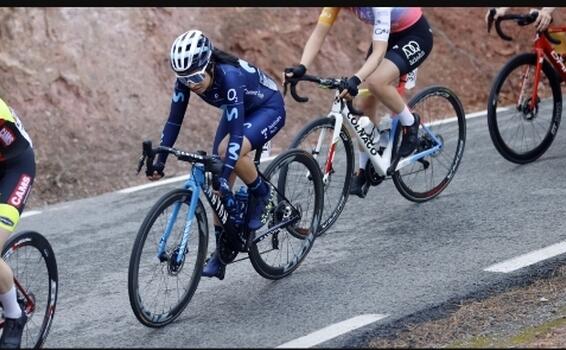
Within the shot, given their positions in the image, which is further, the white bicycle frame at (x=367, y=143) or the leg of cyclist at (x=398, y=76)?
the leg of cyclist at (x=398, y=76)

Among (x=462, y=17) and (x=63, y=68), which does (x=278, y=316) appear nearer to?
(x=63, y=68)

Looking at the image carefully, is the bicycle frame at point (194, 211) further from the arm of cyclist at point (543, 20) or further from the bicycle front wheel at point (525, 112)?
the arm of cyclist at point (543, 20)

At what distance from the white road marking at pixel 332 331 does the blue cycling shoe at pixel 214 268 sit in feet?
3.03

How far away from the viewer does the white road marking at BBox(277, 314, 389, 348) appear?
6.36 meters

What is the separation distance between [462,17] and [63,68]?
6.12m

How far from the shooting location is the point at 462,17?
1609 centimetres

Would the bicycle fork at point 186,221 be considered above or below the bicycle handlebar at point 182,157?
below

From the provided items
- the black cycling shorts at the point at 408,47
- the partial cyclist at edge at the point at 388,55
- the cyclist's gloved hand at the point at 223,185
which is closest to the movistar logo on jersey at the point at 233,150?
the cyclist's gloved hand at the point at 223,185

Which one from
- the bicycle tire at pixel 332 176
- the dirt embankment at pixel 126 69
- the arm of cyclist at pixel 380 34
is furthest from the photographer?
the dirt embankment at pixel 126 69

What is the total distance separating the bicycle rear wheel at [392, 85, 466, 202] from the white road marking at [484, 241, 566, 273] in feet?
5.54

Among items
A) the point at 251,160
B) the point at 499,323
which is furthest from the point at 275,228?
the point at 499,323

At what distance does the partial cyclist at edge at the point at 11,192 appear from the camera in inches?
244

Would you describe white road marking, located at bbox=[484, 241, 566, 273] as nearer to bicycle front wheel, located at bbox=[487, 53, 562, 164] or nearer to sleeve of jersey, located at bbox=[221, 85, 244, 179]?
sleeve of jersey, located at bbox=[221, 85, 244, 179]

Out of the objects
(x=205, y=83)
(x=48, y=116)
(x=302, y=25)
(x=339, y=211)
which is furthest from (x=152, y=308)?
(x=302, y=25)
